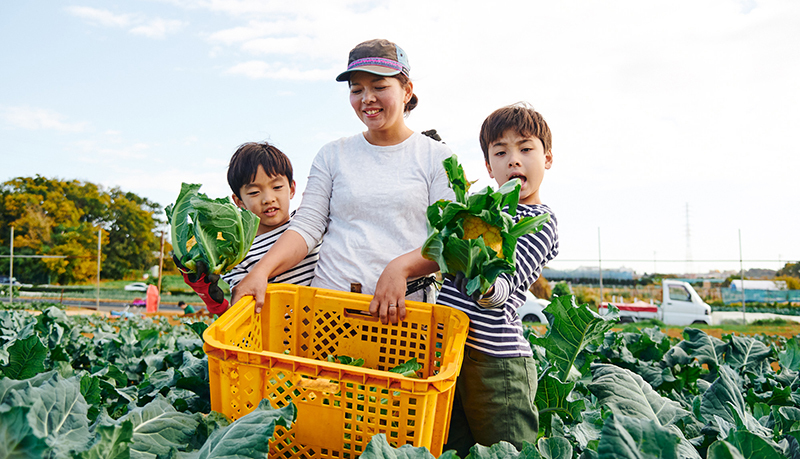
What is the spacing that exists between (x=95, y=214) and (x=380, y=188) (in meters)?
50.7

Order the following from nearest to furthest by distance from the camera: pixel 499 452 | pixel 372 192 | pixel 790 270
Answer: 1. pixel 499 452
2. pixel 372 192
3. pixel 790 270

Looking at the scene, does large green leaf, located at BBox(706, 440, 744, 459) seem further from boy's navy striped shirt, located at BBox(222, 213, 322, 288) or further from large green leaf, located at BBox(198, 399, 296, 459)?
boy's navy striped shirt, located at BBox(222, 213, 322, 288)

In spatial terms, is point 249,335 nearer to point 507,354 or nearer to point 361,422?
point 361,422

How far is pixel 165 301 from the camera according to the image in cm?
3481

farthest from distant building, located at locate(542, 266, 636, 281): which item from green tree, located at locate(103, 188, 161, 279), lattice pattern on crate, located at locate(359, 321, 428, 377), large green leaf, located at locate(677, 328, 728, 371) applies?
green tree, located at locate(103, 188, 161, 279)

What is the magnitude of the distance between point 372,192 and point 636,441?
156 cm

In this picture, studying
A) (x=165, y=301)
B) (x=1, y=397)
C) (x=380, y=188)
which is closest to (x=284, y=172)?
(x=380, y=188)

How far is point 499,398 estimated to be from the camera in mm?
1878

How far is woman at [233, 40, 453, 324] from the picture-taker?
7.17 feet

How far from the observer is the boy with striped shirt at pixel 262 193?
2525 millimetres

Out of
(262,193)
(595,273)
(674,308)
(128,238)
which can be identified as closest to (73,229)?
(128,238)

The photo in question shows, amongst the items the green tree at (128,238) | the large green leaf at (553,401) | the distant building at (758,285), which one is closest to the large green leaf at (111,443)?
the large green leaf at (553,401)

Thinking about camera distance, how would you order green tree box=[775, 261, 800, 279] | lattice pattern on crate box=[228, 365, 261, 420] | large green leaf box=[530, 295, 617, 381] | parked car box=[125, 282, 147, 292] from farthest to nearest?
1. parked car box=[125, 282, 147, 292]
2. green tree box=[775, 261, 800, 279]
3. large green leaf box=[530, 295, 617, 381]
4. lattice pattern on crate box=[228, 365, 261, 420]

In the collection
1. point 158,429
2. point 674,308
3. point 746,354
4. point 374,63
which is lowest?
point 674,308
